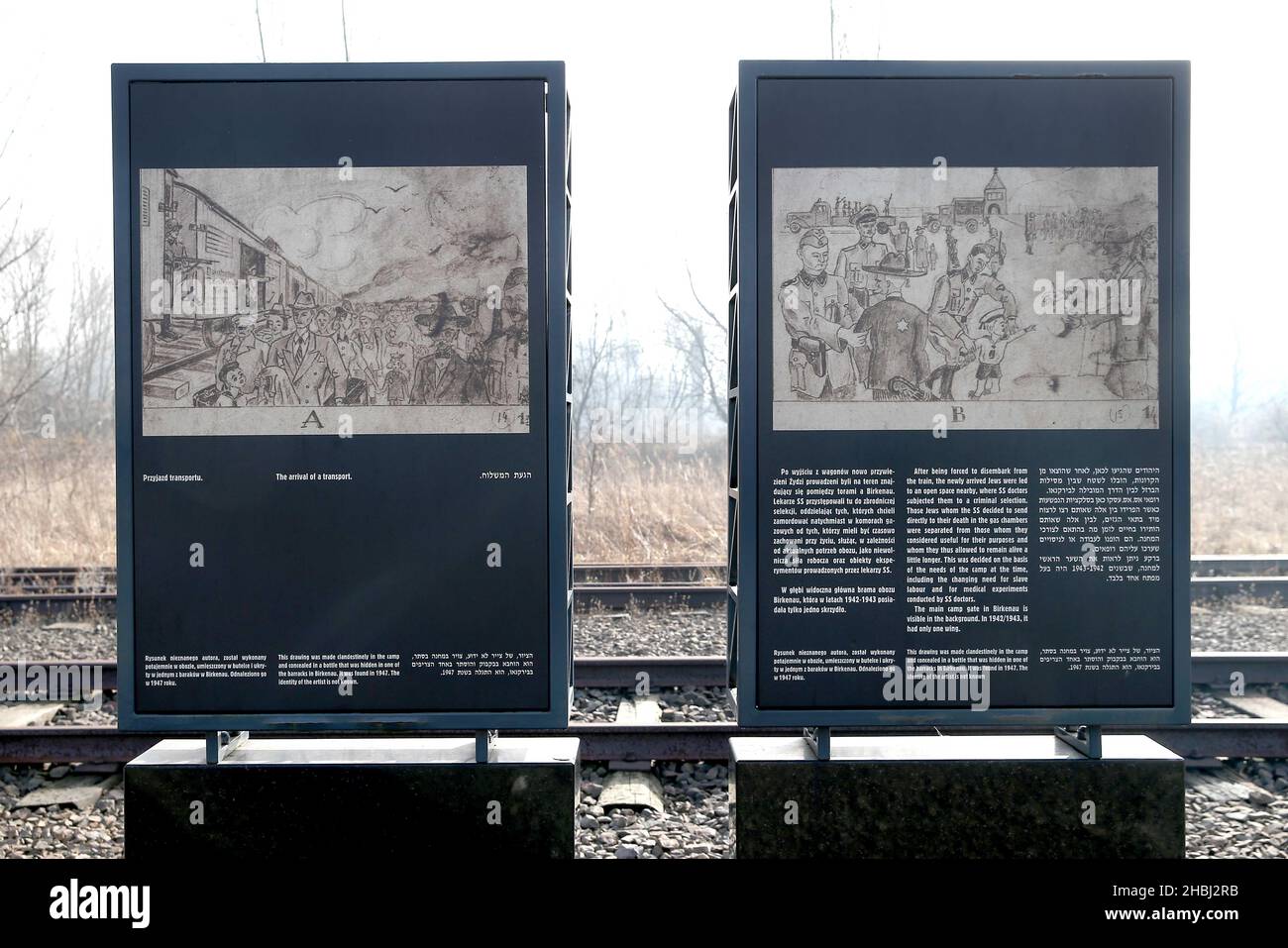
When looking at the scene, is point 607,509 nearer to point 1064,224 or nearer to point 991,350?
point 991,350

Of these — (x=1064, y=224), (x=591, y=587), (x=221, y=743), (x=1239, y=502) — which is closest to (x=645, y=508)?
(x=591, y=587)

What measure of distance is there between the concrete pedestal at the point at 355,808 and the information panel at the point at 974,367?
141cm

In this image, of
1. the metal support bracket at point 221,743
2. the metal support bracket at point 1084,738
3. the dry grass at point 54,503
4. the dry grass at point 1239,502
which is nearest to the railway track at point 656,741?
the metal support bracket at point 1084,738

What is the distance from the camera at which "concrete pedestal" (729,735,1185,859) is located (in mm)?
4047

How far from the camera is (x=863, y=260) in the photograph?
3949mm

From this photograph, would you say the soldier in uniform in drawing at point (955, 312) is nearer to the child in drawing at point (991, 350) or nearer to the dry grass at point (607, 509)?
the child in drawing at point (991, 350)

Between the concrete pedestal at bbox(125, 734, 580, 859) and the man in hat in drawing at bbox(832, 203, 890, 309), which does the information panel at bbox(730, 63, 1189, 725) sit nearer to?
the man in hat in drawing at bbox(832, 203, 890, 309)

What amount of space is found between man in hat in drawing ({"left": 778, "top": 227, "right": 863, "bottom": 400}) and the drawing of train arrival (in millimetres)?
2078

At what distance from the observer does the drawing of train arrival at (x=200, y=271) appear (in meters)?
3.91

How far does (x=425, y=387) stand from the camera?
3945mm

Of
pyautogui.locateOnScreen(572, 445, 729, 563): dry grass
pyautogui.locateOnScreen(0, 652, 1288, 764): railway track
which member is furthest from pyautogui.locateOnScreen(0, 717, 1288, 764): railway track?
pyautogui.locateOnScreen(572, 445, 729, 563): dry grass

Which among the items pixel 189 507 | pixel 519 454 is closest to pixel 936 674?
pixel 519 454

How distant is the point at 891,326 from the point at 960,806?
7.39ft

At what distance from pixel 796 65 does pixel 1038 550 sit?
246cm
